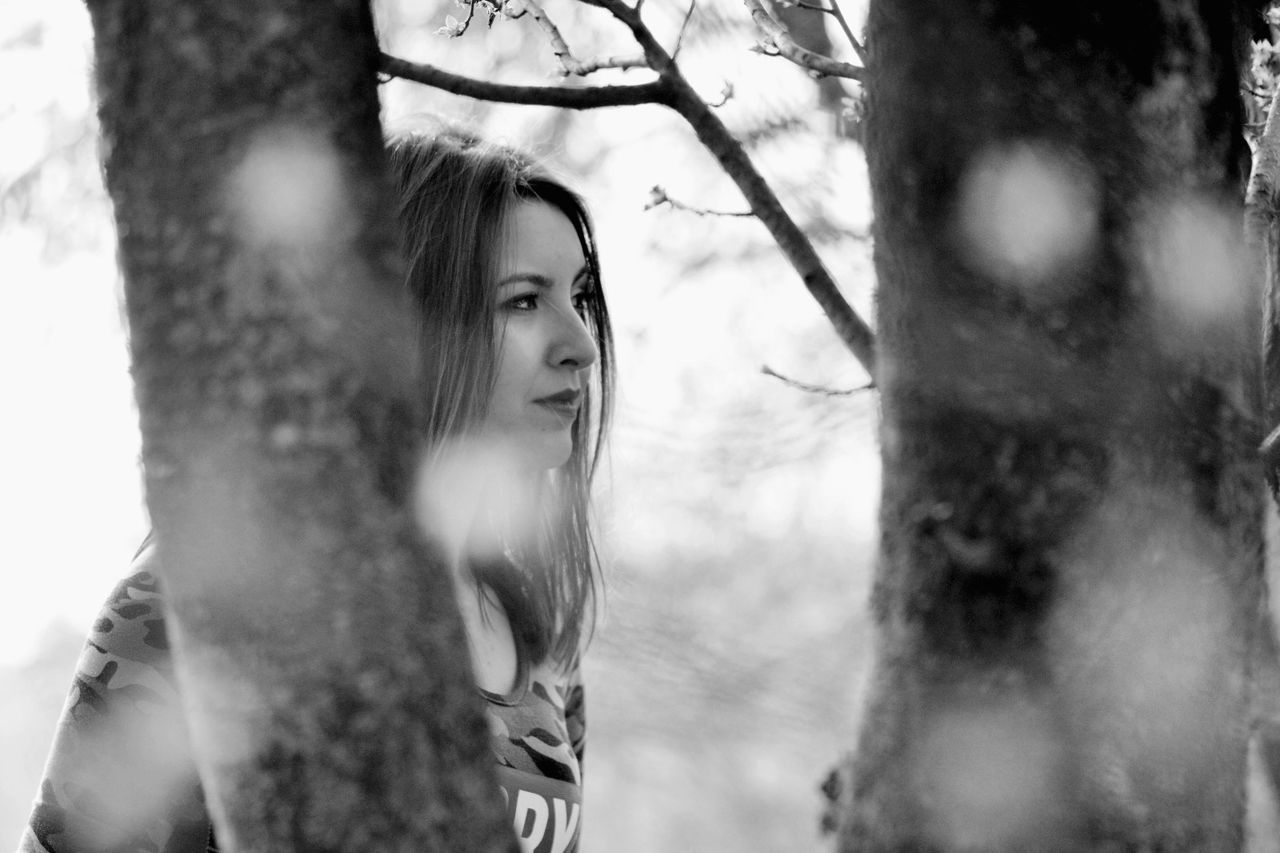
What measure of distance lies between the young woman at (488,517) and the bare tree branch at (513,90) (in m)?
0.43

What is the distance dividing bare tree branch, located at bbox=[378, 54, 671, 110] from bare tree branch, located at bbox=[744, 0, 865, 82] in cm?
31

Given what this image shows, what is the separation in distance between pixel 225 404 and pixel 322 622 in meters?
0.12

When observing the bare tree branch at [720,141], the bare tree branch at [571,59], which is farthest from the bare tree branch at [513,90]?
the bare tree branch at [571,59]

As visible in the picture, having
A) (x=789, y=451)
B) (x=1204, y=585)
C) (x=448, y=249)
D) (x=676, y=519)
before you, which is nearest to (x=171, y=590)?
(x=1204, y=585)

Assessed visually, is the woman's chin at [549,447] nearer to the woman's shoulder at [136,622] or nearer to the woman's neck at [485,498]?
the woman's neck at [485,498]

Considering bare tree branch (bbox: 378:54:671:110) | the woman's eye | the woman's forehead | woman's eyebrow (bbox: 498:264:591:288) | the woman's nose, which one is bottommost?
bare tree branch (bbox: 378:54:671:110)

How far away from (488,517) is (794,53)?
1129 mm

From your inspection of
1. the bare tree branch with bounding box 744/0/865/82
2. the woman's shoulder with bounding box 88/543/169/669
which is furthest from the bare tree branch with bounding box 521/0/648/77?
the woman's shoulder with bounding box 88/543/169/669

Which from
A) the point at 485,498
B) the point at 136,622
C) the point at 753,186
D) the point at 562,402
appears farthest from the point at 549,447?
the point at 753,186

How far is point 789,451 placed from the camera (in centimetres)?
463

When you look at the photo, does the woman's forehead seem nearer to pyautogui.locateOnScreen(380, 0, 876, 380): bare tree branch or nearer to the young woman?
the young woman

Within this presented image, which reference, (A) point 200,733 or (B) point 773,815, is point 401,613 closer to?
(A) point 200,733

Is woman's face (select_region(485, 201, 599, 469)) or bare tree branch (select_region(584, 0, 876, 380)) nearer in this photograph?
bare tree branch (select_region(584, 0, 876, 380))

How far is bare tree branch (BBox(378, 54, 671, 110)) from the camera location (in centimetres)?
81
